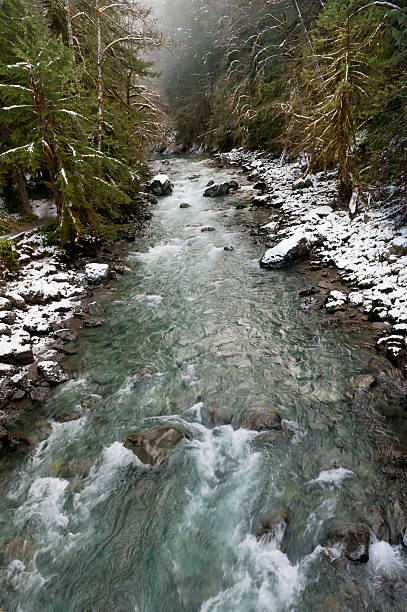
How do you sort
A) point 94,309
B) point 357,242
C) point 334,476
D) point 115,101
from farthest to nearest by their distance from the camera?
1. point 115,101
2. point 357,242
3. point 94,309
4. point 334,476

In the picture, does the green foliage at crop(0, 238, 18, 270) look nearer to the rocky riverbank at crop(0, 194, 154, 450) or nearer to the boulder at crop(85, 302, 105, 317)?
the rocky riverbank at crop(0, 194, 154, 450)

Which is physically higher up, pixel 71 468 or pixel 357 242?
pixel 357 242

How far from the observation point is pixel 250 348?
6941mm

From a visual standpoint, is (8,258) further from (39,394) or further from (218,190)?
(218,190)

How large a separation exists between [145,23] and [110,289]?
11.4m

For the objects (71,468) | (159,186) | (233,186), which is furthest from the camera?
(159,186)

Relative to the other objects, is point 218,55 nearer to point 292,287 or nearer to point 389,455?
point 292,287

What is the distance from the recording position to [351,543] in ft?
11.6

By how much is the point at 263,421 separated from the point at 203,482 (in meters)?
1.34

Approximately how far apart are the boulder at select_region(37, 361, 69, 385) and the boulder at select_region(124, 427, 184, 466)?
87.2 inches

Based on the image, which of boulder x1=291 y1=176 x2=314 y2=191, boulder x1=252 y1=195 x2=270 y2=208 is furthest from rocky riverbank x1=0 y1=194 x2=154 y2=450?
boulder x1=291 y1=176 x2=314 y2=191

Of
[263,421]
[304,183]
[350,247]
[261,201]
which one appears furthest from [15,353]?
[304,183]

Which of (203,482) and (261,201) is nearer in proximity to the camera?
(203,482)

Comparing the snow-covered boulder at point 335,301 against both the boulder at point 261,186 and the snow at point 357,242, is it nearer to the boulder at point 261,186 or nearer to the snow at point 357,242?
the snow at point 357,242
